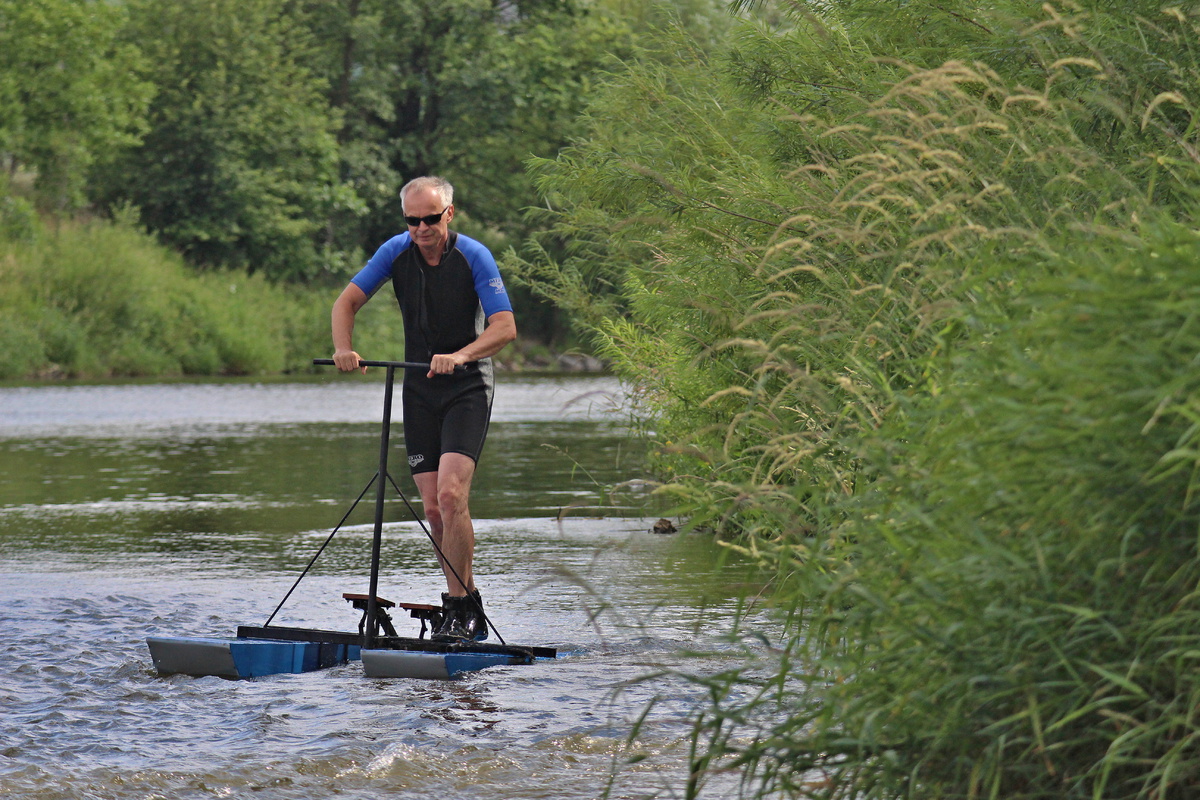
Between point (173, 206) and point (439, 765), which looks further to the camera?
point (173, 206)

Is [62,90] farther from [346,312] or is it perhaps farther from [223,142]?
[346,312]

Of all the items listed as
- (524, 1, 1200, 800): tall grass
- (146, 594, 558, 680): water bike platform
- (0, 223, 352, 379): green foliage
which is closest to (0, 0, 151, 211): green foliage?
(0, 223, 352, 379): green foliage

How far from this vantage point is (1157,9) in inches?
208

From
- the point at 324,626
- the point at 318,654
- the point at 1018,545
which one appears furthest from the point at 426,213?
the point at 1018,545

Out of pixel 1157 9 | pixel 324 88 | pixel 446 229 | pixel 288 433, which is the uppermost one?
pixel 324 88

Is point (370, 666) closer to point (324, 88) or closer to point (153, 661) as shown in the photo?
point (153, 661)

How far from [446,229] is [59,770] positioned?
10.3 ft

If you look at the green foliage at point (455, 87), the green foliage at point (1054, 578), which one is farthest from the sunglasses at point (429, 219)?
the green foliage at point (455, 87)

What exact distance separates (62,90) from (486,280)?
39.3 m

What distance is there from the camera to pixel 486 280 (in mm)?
7168

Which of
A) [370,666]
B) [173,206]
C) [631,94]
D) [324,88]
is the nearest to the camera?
[370,666]

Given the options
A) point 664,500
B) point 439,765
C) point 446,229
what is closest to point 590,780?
point 439,765

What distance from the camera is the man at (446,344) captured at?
704 centimetres

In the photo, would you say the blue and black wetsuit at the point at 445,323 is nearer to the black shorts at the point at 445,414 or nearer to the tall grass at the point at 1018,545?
the black shorts at the point at 445,414
